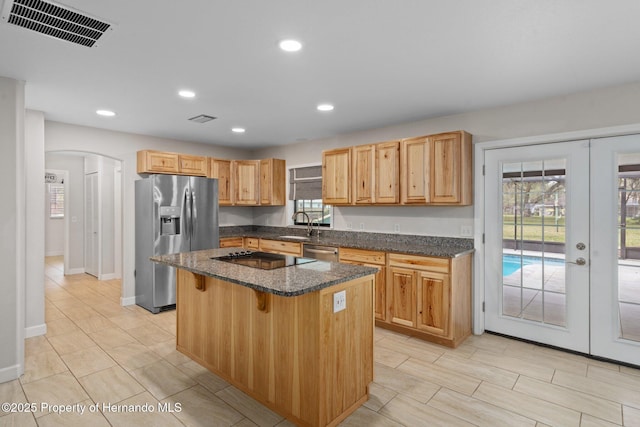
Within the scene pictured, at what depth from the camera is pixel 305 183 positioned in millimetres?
5730

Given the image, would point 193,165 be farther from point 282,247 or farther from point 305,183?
point 282,247

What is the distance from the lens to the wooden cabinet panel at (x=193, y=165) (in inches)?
205

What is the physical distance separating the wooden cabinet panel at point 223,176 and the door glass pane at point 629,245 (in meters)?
5.06

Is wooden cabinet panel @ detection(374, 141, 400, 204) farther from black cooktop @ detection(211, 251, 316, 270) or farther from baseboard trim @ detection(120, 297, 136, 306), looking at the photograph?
baseboard trim @ detection(120, 297, 136, 306)

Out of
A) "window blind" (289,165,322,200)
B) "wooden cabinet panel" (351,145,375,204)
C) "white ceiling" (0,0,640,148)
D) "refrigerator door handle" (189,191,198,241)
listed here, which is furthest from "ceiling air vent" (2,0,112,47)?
"window blind" (289,165,322,200)

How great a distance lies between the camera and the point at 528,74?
9.19ft

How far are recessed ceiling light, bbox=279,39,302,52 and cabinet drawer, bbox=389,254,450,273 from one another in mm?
2337

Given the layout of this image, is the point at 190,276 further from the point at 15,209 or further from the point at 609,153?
the point at 609,153

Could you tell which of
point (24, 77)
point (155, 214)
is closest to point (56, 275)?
A: point (155, 214)

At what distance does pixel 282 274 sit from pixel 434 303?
6.31 ft

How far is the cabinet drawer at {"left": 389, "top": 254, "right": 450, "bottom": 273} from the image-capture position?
3420 millimetres

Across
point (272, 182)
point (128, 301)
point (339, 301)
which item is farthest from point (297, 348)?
point (272, 182)

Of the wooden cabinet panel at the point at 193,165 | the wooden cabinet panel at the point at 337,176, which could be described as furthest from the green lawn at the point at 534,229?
the wooden cabinet panel at the point at 193,165

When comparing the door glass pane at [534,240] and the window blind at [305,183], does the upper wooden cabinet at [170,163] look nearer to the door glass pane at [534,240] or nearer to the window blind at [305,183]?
the window blind at [305,183]
